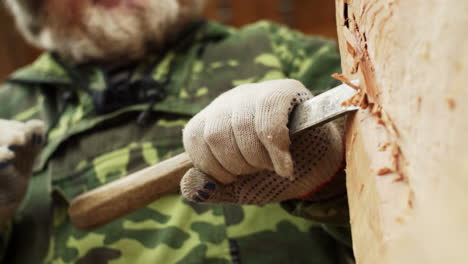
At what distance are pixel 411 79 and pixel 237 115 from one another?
21cm

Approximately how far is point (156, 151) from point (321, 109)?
42 centimetres

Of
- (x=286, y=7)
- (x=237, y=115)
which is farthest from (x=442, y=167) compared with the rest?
(x=286, y=7)

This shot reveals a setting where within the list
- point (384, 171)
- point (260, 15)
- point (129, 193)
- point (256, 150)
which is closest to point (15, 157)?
point (129, 193)

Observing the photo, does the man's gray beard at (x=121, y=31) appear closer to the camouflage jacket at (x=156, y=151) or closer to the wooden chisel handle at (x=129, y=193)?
the camouflage jacket at (x=156, y=151)

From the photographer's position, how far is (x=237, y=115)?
0.49 meters

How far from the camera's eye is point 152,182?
566mm

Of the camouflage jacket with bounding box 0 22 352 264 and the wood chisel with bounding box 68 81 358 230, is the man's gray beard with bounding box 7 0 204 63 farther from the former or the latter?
the wood chisel with bounding box 68 81 358 230

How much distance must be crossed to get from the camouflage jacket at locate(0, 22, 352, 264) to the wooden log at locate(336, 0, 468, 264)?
254 millimetres

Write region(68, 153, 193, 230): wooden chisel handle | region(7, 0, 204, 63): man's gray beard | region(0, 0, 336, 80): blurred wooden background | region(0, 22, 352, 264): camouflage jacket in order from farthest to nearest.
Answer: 1. region(0, 0, 336, 80): blurred wooden background
2. region(7, 0, 204, 63): man's gray beard
3. region(0, 22, 352, 264): camouflage jacket
4. region(68, 153, 193, 230): wooden chisel handle

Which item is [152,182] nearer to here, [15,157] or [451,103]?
[15,157]

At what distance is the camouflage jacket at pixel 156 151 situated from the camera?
709mm

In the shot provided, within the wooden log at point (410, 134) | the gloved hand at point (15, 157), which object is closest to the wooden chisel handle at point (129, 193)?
the gloved hand at point (15, 157)

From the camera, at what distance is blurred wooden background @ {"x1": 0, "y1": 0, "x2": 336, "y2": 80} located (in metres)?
1.73

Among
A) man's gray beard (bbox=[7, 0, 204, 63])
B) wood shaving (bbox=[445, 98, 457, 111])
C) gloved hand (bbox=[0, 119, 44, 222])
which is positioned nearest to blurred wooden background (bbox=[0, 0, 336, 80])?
man's gray beard (bbox=[7, 0, 204, 63])
